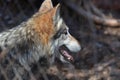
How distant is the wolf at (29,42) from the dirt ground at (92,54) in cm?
75

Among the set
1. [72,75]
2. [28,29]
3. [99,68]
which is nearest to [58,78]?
[72,75]

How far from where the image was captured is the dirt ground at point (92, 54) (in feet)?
16.1

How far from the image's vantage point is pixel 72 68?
16.8 ft

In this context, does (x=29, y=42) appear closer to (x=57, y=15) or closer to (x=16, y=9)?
(x=57, y=15)

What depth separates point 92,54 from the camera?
5426mm

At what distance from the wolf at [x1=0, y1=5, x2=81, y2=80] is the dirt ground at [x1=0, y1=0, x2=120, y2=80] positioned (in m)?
0.75

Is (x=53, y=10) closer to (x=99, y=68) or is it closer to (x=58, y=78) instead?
(x=58, y=78)

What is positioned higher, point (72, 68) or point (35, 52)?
point (72, 68)

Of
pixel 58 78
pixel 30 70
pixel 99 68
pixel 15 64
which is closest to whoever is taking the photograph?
pixel 15 64

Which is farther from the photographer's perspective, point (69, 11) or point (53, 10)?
point (69, 11)

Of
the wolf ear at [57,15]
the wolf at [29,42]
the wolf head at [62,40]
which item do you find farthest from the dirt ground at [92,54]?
the wolf ear at [57,15]

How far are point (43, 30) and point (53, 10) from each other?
0.19 m

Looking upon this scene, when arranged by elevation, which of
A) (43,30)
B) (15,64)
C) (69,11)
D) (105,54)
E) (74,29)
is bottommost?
(15,64)

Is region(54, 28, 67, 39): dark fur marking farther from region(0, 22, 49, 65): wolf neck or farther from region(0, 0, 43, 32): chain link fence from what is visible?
region(0, 0, 43, 32): chain link fence
